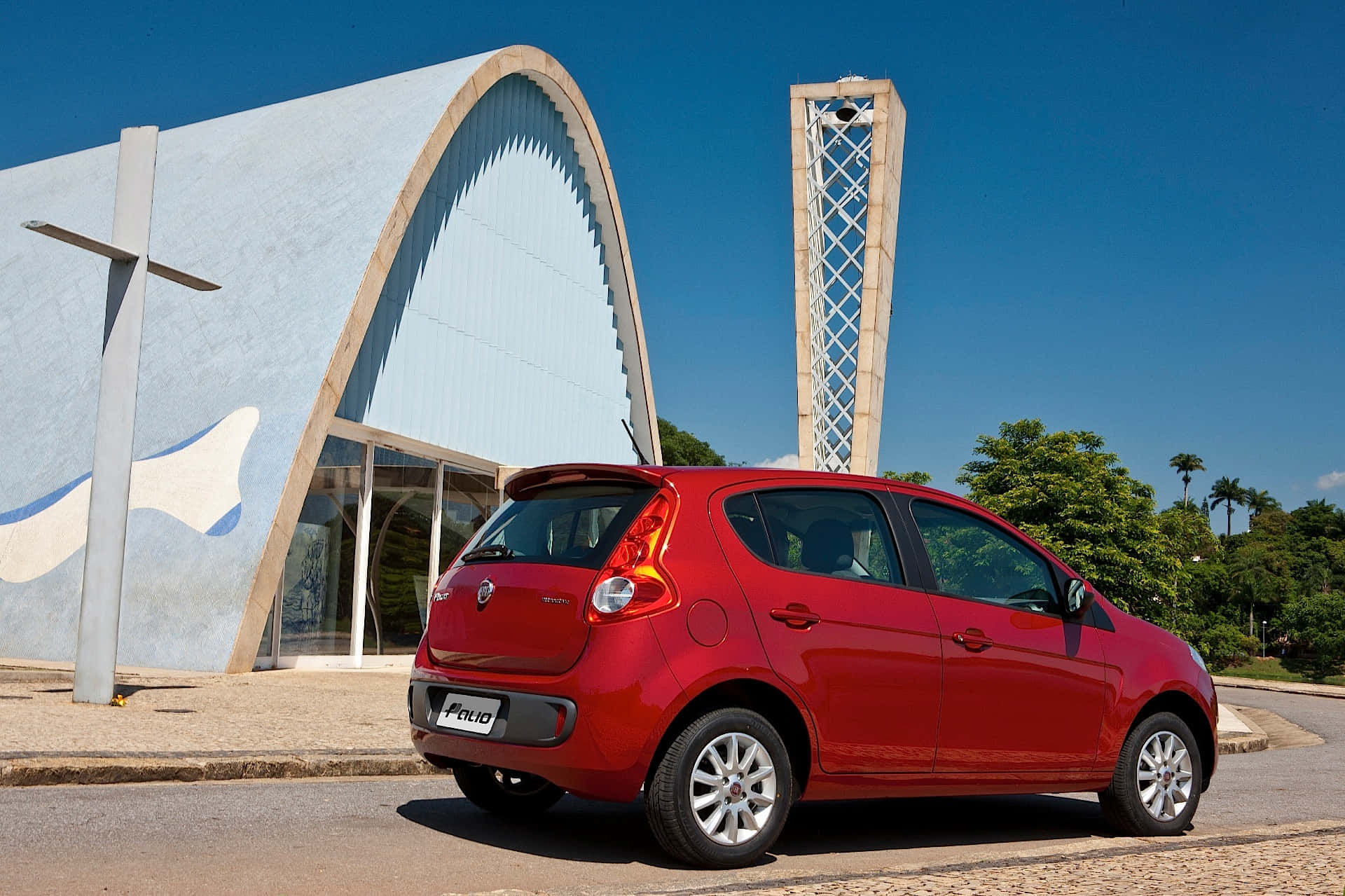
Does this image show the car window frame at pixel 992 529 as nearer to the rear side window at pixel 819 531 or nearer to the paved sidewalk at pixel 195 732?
the rear side window at pixel 819 531

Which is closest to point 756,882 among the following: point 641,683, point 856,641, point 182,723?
point 641,683

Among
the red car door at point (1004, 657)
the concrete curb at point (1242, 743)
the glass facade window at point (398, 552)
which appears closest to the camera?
A: the red car door at point (1004, 657)

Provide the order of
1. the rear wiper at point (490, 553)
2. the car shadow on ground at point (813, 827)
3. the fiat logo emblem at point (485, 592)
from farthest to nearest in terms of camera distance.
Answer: the car shadow on ground at point (813, 827) → the rear wiper at point (490, 553) → the fiat logo emblem at point (485, 592)

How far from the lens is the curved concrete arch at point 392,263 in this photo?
43.0 feet

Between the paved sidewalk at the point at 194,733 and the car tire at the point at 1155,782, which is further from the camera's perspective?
the paved sidewalk at the point at 194,733

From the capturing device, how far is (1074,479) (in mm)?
37469

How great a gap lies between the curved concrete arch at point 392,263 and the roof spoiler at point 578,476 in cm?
806

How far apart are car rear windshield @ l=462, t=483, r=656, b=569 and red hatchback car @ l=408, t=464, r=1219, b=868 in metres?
0.01

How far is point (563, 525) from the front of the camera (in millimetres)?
5320

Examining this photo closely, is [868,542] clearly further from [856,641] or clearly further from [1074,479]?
[1074,479]

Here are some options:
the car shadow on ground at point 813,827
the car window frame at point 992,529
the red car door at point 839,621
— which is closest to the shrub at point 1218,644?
the car shadow on ground at point 813,827

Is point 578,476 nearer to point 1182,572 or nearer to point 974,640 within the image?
point 974,640

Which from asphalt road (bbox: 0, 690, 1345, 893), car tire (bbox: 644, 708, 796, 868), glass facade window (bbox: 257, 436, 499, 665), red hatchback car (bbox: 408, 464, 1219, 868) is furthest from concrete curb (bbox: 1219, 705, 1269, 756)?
glass facade window (bbox: 257, 436, 499, 665)

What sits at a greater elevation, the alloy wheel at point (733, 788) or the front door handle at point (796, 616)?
the front door handle at point (796, 616)
